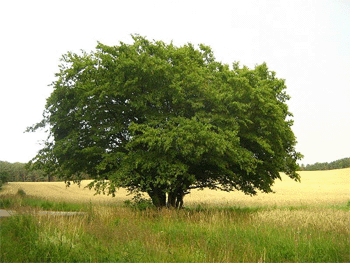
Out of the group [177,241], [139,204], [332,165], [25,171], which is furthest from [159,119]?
[332,165]

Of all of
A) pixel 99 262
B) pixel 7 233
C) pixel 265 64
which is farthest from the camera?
pixel 265 64

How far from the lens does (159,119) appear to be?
1752 centimetres

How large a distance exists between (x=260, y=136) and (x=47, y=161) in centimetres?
1278

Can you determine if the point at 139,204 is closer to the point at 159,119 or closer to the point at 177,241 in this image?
the point at 159,119

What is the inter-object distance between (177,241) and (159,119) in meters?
8.57

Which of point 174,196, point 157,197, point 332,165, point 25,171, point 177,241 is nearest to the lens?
point 177,241

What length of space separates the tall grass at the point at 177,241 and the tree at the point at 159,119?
492 centimetres

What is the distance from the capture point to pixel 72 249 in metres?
8.33

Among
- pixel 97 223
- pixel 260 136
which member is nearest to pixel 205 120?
pixel 260 136

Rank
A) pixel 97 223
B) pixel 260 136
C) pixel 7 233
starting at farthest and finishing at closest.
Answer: pixel 260 136
pixel 97 223
pixel 7 233

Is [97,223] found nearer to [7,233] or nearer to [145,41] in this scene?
[7,233]

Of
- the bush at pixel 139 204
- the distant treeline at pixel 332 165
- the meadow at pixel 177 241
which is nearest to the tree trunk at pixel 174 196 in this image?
the bush at pixel 139 204

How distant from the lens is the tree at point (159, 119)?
16.8 meters

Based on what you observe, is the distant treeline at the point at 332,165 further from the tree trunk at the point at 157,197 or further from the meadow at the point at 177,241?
A: the meadow at the point at 177,241
